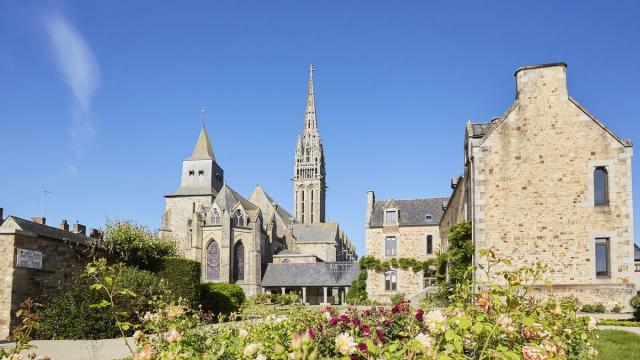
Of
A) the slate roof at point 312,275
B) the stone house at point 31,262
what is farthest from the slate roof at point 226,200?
the stone house at point 31,262

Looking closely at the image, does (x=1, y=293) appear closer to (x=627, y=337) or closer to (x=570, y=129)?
(x=627, y=337)

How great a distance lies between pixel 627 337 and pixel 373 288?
88.9ft

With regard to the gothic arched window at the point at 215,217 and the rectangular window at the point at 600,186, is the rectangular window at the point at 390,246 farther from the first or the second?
the gothic arched window at the point at 215,217

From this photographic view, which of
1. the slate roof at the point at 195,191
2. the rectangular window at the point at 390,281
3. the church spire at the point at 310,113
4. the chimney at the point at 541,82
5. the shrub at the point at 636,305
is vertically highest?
the church spire at the point at 310,113

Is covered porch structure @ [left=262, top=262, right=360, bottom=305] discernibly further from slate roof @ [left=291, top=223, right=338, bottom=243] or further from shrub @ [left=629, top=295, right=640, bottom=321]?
shrub @ [left=629, top=295, right=640, bottom=321]

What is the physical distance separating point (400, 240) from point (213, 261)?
2436cm

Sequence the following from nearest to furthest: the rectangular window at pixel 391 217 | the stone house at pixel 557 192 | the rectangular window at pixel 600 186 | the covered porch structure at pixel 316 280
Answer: the stone house at pixel 557 192, the rectangular window at pixel 600 186, the rectangular window at pixel 391 217, the covered porch structure at pixel 316 280

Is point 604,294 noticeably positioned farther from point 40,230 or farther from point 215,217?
point 215,217

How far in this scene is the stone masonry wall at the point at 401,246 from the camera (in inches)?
1471

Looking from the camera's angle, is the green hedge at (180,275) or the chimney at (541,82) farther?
the green hedge at (180,275)

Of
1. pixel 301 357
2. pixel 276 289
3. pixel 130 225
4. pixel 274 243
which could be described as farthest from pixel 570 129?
pixel 274 243

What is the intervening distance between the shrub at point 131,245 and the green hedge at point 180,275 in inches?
17.4

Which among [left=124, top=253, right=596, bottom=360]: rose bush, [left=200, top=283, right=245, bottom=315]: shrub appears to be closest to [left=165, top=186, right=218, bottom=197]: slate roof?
[left=200, top=283, right=245, bottom=315]: shrub

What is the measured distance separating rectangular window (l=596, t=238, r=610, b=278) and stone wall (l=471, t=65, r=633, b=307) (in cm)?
20
